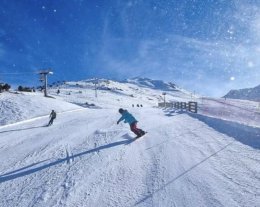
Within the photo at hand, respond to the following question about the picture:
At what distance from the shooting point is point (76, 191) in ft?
21.1

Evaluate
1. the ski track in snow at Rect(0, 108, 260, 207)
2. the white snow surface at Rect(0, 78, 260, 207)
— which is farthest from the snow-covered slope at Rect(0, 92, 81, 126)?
the ski track in snow at Rect(0, 108, 260, 207)

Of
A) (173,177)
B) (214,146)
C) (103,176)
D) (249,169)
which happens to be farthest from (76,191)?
(214,146)

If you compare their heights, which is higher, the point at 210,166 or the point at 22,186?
the point at 210,166

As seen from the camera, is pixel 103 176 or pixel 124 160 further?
pixel 124 160

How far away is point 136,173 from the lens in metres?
7.32

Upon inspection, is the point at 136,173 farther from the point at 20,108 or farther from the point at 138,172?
the point at 20,108

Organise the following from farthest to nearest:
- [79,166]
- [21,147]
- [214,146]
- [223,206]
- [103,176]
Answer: [21,147]
[214,146]
[79,166]
[103,176]
[223,206]

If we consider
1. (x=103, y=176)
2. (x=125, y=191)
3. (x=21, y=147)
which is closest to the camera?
(x=125, y=191)

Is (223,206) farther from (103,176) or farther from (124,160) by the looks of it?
(124,160)

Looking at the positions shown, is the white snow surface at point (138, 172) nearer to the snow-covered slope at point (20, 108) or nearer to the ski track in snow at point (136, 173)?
the ski track in snow at point (136, 173)

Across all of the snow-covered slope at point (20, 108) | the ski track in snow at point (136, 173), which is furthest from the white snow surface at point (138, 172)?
the snow-covered slope at point (20, 108)

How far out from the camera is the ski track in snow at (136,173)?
5816 millimetres

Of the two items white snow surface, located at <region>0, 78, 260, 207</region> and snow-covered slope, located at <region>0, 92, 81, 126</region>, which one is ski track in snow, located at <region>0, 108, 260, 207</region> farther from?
snow-covered slope, located at <region>0, 92, 81, 126</region>

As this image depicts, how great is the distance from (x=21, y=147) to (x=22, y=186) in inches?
217
